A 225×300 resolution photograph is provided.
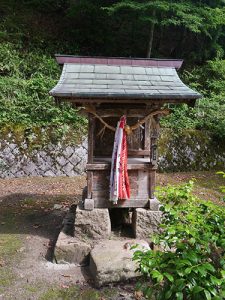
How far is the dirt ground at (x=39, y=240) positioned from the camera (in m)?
4.18

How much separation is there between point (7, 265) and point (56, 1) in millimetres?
16776

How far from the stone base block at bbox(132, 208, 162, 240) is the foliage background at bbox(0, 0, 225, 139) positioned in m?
5.70

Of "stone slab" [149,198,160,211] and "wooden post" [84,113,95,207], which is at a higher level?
"wooden post" [84,113,95,207]

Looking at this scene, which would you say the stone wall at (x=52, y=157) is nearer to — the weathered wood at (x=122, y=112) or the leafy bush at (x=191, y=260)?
the weathered wood at (x=122, y=112)

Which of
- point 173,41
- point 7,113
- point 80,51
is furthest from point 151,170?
point 173,41

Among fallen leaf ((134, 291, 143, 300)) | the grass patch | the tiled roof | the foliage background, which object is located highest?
the foliage background

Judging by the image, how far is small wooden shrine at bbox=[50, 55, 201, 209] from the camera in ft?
16.2

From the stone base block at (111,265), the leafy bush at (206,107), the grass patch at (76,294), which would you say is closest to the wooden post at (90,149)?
the stone base block at (111,265)

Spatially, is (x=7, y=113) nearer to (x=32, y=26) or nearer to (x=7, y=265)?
(x=7, y=265)

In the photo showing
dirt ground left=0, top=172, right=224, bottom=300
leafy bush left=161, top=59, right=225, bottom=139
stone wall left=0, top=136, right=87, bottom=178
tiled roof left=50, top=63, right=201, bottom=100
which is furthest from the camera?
leafy bush left=161, top=59, right=225, bottom=139

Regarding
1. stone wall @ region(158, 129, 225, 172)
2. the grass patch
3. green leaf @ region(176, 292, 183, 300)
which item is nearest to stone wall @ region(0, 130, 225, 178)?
stone wall @ region(158, 129, 225, 172)

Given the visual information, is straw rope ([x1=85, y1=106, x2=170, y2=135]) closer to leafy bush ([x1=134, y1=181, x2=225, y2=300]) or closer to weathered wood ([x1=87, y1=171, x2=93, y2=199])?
weathered wood ([x1=87, y1=171, x2=93, y2=199])

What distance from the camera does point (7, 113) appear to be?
1029 centimetres

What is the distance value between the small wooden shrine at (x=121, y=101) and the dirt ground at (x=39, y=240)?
1150 mm
